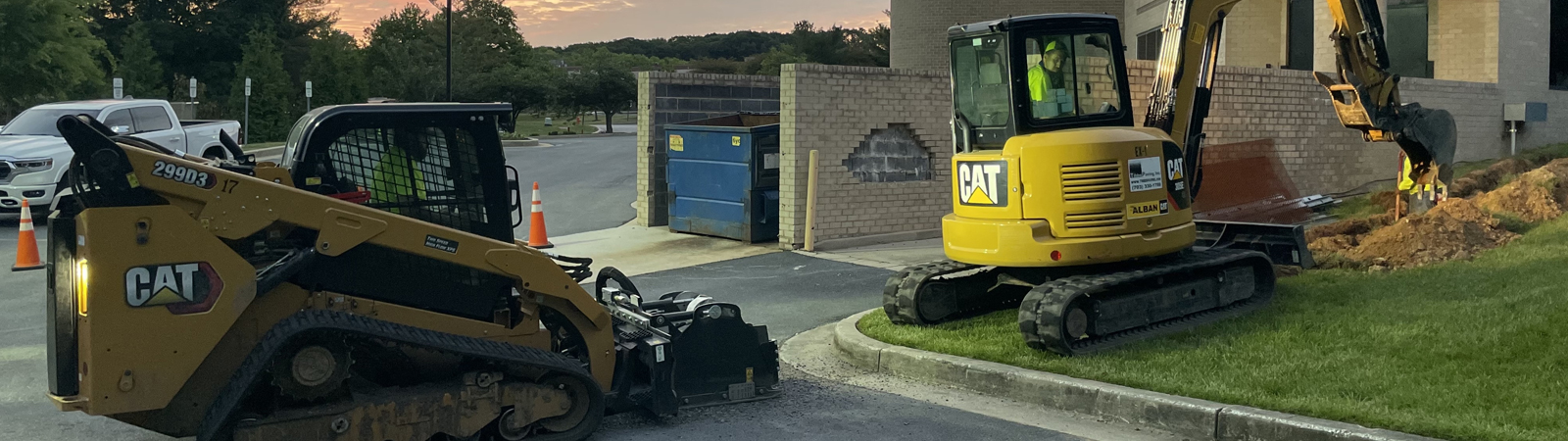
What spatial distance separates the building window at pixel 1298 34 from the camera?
81.1 feet

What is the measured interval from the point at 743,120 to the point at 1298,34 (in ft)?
43.2

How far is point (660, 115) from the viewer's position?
1655 centimetres

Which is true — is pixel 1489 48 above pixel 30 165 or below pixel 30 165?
above

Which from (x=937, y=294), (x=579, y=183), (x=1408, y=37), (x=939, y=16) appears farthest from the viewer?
(x=939, y=16)

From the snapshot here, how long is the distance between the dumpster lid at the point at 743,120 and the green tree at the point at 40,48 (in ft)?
75.0

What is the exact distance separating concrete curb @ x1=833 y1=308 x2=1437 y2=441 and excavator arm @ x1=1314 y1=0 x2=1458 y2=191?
18.4 feet

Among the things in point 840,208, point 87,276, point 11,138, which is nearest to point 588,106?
point 11,138

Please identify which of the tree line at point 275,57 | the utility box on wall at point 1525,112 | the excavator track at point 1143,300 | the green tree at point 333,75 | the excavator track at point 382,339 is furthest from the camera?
the green tree at point 333,75

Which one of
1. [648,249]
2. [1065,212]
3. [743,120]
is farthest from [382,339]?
[743,120]

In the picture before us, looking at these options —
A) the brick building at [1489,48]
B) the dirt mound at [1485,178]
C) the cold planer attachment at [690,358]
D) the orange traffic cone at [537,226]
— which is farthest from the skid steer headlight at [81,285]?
the brick building at [1489,48]

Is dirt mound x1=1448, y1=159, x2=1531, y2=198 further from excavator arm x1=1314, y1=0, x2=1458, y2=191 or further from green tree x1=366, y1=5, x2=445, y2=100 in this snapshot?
green tree x1=366, y1=5, x2=445, y2=100

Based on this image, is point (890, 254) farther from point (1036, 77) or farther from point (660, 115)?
point (1036, 77)

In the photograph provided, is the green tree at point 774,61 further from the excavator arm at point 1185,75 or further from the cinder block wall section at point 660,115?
the excavator arm at point 1185,75

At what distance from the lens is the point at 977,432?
6520 mm
